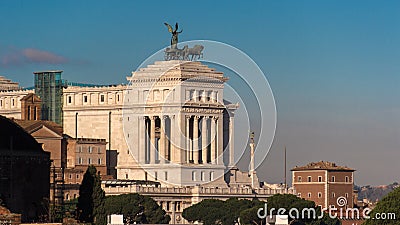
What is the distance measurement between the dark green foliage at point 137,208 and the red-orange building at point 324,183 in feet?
106

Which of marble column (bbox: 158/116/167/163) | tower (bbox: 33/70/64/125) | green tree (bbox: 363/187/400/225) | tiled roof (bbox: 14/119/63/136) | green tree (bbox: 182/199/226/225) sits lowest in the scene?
green tree (bbox: 182/199/226/225)

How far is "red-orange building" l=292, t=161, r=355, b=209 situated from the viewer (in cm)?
17912

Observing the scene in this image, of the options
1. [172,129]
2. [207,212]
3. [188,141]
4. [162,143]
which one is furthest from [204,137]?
[207,212]

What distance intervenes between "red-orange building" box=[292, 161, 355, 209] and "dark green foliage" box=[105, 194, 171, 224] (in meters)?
32.4

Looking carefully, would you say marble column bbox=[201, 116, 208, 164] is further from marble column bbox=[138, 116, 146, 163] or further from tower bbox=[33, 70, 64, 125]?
tower bbox=[33, 70, 64, 125]

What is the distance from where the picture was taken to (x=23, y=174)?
219ft

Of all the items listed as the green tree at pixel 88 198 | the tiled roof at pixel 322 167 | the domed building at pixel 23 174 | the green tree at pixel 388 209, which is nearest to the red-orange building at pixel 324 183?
the tiled roof at pixel 322 167

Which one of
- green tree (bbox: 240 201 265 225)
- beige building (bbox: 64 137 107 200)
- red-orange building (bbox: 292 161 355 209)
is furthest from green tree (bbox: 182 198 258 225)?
red-orange building (bbox: 292 161 355 209)

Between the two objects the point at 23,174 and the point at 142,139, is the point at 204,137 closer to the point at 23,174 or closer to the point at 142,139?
the point at 142,139

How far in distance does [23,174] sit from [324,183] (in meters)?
114

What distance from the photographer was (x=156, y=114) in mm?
171250

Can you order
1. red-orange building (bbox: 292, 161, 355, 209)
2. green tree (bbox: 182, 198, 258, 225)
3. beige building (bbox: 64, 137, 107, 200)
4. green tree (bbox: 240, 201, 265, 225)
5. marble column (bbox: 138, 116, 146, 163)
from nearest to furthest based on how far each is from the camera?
green tree (bbox: 240, 201, 265, 225) → green tree (bbox: 182, 198, 258, 225) → beige building (bbox: 64, 137, 107, 200) → marble column (bbox: 138, 116, 146, 163) → red-orange building (bbox: 292, 161, 355, 209)

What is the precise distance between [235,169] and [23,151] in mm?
107938

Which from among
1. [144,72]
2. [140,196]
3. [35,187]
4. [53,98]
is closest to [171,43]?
[144,72]
